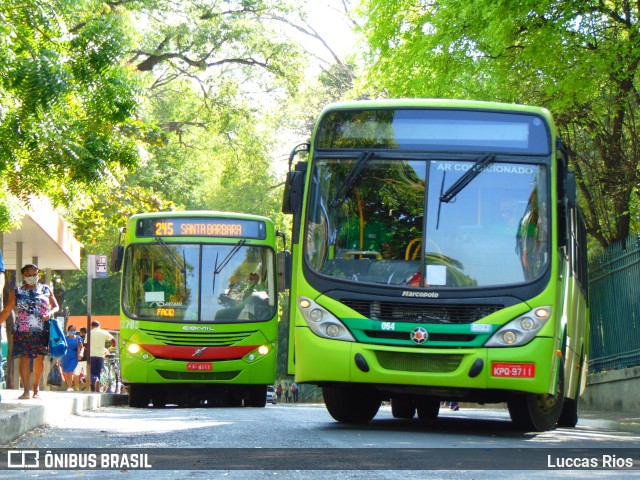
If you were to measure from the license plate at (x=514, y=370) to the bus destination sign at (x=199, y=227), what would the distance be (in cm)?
953

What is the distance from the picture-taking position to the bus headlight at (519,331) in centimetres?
1162

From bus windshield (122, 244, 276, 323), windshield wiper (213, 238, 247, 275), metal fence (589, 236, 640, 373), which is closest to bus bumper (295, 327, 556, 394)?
metal fence (589, 236, 640, 373)

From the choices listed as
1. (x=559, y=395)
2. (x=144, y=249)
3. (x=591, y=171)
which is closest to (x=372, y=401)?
(x=559, y=395)

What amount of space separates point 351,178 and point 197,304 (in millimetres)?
8427

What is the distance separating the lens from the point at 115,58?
53.8ft

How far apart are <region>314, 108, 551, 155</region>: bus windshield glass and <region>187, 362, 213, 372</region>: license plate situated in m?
8.20

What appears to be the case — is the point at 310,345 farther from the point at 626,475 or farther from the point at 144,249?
the point at 144,249

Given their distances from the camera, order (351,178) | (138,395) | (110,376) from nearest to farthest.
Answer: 1. (351,178)
2. (138,395)
3. (110,376)

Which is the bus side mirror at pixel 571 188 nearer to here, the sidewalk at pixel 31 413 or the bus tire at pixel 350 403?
the bus tire at pixel 350 403

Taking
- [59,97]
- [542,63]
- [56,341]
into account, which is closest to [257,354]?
[56,341]

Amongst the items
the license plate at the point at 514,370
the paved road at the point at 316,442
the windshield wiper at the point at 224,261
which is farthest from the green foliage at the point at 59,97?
the license plate at the point at 514,370

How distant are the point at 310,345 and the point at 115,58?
20.1ft

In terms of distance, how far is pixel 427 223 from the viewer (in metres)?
12.0

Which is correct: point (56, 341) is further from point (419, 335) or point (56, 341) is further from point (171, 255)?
point (419, 335)
